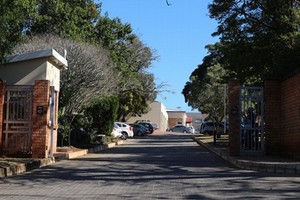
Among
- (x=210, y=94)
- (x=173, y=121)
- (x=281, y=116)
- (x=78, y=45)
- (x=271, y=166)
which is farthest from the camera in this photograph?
(x=173, y=121)

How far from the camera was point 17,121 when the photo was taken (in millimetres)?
18328

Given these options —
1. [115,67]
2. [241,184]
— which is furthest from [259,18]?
[115,67]

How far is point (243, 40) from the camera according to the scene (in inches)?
934

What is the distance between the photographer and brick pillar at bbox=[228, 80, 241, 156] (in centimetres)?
1942

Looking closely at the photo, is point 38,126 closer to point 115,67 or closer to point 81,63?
point 81,63

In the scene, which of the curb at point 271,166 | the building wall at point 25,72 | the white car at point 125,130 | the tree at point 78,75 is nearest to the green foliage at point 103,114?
the tree at point 78,75

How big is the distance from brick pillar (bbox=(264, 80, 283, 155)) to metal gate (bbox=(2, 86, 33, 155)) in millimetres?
9217

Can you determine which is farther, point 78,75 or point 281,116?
point 78,75

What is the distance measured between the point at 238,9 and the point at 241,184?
13364 mm

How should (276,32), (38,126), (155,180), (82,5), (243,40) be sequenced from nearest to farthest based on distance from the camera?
(155,180), (38,126), (276,32), (243,40), (82,5)

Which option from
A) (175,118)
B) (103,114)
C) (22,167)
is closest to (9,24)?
(22,167)

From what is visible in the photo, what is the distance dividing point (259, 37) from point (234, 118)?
5170mm

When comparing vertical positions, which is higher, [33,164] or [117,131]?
[117,131]

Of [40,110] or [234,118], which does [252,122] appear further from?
[40,110]
